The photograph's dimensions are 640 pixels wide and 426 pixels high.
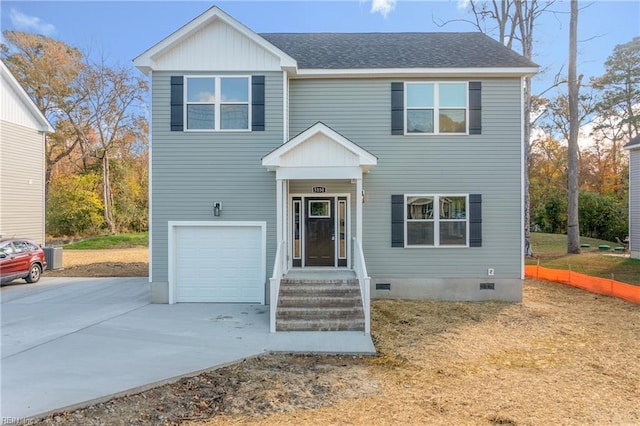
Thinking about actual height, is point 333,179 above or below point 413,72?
below

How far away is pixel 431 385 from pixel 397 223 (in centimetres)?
506

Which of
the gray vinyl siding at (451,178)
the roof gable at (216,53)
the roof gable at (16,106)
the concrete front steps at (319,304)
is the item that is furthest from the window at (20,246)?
the gray vinyl siding at (451,178)

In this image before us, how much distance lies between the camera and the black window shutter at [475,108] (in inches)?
368

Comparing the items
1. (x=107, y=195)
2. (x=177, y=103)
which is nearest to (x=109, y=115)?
(x=107, y=195)

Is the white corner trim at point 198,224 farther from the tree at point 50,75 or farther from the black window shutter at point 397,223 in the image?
the tree at point 50,75

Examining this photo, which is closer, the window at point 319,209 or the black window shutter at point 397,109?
the black window shutter at point 397,109

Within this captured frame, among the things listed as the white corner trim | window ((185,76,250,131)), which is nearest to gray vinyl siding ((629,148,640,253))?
the white corner trim

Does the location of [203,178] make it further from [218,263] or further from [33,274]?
[33,274]

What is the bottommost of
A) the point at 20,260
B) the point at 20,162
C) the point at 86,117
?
the point at 20,260

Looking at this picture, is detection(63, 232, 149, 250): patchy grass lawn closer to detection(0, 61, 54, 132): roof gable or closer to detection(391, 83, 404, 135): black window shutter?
detection(0, 61, 54, 132): roof gable

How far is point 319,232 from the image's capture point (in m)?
9.61

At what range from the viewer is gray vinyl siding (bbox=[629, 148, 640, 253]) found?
15180 mm

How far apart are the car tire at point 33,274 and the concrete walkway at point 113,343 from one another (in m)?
2.30

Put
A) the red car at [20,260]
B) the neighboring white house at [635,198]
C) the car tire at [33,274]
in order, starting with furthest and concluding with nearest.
Answer: 1. the neighboring white house at [635,198]
2. the car tire at [33,274]
3. the red car at [20,260]
